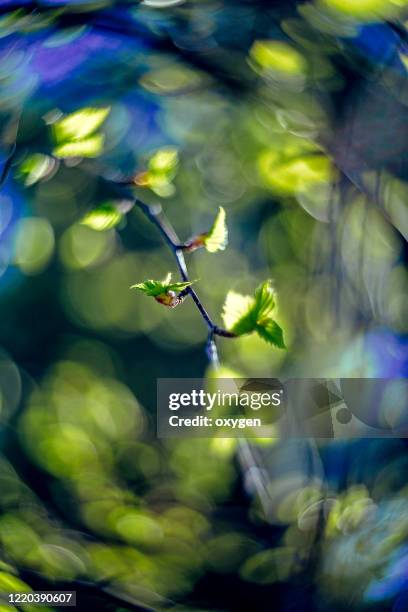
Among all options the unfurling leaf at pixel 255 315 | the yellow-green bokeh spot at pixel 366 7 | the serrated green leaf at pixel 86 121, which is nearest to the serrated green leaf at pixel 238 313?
the unfurling leaf at pixel 255 315

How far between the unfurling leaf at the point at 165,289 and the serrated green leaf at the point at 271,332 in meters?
0.10

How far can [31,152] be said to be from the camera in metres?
0.74

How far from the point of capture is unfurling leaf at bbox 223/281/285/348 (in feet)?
2.33

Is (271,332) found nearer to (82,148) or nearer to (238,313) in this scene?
(238,313)

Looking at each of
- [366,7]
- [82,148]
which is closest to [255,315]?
[82,148]

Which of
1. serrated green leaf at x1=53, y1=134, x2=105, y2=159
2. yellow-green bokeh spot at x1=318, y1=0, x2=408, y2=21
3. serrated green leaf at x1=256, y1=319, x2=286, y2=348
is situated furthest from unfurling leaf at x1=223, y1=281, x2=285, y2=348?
yellow-green bokeh spot at x1=318, y1=0, x2=408, y2=21

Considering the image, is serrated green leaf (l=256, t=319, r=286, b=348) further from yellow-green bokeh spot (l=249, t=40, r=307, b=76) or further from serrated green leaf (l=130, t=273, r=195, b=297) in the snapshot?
yellow-green bokeh spot (l=249, t=40, r=307, b=76)

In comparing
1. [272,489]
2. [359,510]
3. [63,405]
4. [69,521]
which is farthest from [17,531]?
[359,510]

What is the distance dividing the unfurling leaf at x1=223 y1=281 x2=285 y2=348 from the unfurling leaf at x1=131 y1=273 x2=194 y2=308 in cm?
6

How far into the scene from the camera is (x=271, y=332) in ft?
2.33

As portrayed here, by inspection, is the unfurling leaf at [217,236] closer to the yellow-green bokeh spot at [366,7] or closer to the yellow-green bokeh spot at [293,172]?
the yellow-green bokeh spot at [293,172]

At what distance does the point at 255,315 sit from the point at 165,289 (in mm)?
107

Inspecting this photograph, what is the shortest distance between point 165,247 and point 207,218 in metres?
0.06

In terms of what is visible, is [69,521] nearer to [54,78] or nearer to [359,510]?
[359,510]
